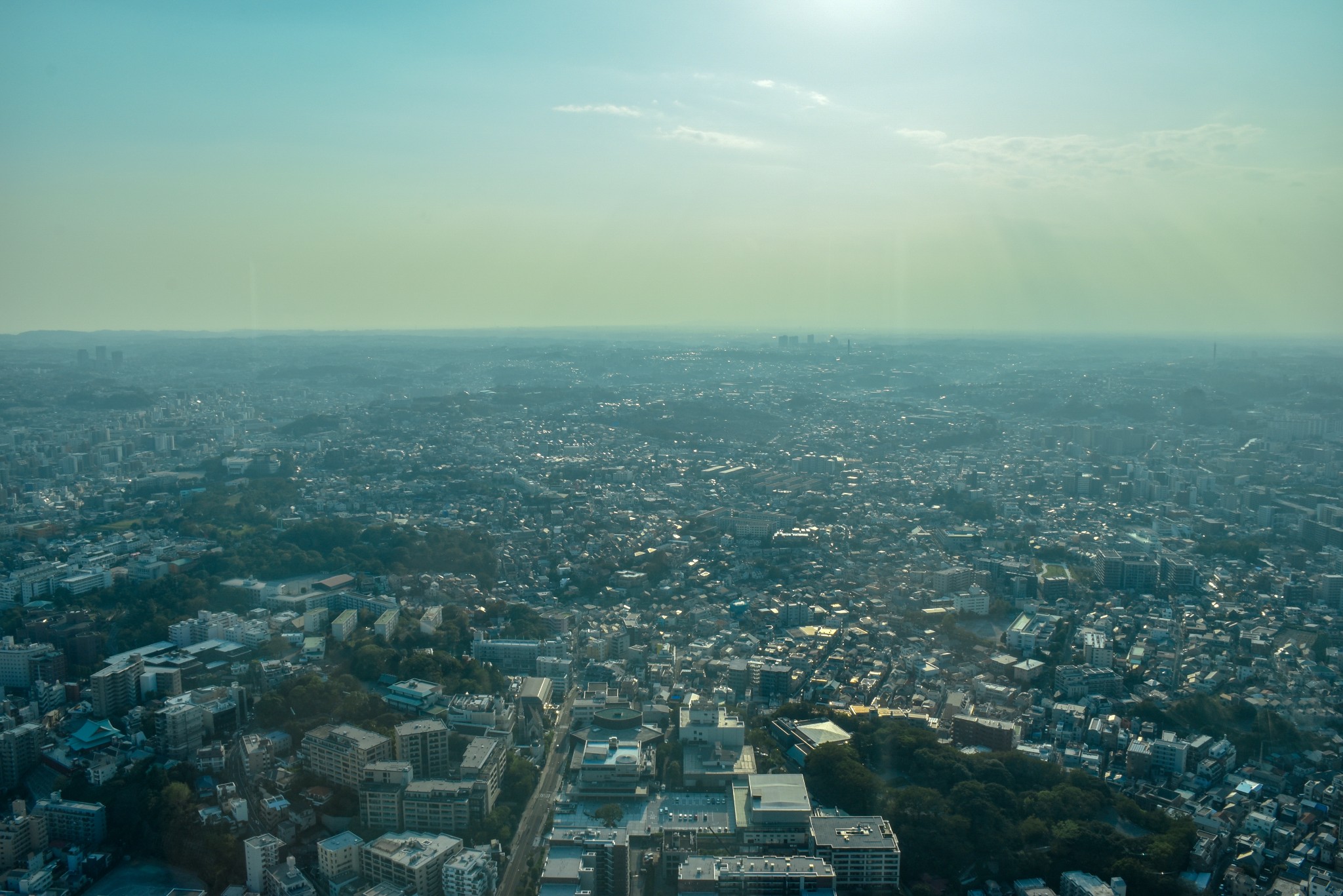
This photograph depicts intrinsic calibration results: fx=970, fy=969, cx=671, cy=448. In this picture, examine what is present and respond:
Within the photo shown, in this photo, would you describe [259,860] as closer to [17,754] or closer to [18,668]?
[17,754]

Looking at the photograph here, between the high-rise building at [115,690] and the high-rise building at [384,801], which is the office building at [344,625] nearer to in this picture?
the high-rise building at [115,690]

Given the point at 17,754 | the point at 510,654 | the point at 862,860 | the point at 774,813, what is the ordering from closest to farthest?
the point at 862,860 < the point at 774,813 < the point at 17,754 < the point at 510,654

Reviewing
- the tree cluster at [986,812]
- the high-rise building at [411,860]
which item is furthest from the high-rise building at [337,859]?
the tree cluster at [986,812]

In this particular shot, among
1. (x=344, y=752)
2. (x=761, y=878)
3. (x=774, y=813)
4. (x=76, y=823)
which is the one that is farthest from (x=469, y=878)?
(x=76, y=823)

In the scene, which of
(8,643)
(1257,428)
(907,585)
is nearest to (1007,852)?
(907,585)

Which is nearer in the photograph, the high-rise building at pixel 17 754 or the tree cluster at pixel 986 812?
the tree cluster at pixel 986 812

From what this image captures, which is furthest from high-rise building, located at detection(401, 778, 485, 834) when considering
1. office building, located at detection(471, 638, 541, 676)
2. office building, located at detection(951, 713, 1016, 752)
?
office building, located at detection(951, 713, 1016, 752)

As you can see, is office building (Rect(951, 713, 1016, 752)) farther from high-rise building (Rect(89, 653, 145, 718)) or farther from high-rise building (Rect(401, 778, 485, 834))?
high-rise building (Rect(89, 653, 145, 718))
